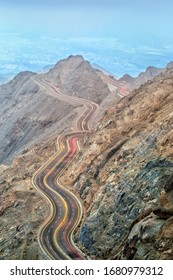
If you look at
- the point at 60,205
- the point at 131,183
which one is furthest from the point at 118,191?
the point at 60,205

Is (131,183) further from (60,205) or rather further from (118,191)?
(60,205)

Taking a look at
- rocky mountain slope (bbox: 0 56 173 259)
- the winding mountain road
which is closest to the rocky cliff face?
rocky mountain slope (bbox: 0 56 173 259)

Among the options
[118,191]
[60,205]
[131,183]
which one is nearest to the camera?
[131,183]

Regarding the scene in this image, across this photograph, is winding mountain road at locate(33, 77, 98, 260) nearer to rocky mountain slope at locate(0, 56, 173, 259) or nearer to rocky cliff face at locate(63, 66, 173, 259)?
rocky mountain slope at locate(0, 56, 173, 259)

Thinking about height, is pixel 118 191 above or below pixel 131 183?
below

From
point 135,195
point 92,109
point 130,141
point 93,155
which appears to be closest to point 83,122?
point 92,109
